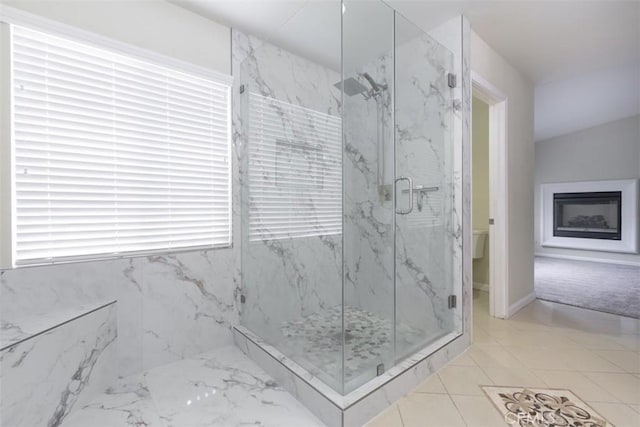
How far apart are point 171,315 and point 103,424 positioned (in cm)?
64

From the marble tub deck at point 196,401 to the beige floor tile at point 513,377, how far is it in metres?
1.13

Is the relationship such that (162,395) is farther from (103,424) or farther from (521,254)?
(521,254)

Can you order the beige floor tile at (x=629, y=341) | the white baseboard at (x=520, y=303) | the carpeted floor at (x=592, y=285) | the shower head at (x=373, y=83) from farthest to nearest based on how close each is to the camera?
the carpeted floor at (x=592, y=285)
the white baseboard at (x=520, y=303)
the beige floor tile at (x=629, y=341)
the shower head at (x=373, y=83)

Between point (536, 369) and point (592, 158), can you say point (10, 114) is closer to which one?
point (536, 369)

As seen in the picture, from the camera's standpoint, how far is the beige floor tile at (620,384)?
155cm

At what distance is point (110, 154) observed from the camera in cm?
171

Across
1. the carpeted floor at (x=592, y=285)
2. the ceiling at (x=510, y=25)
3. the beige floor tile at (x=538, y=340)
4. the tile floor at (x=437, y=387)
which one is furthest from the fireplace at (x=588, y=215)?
the beige floor tile at (x=538, y=340)

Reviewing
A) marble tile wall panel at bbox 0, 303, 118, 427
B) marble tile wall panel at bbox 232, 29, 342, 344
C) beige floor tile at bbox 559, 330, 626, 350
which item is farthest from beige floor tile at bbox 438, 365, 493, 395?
marble tile wall panel at bbox 0, 303, 118, 427

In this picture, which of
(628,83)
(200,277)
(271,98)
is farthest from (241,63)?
(628,83)

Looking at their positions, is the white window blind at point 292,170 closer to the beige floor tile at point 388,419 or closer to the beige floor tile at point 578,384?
the beige floor tile at point 388,419

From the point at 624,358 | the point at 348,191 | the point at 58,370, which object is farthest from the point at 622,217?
the point at 58,370

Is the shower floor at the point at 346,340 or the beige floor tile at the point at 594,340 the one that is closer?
the shower floor at the point at 346,340

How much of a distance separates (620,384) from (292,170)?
2276 millimetres

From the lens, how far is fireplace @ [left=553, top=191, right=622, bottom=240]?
535cm
